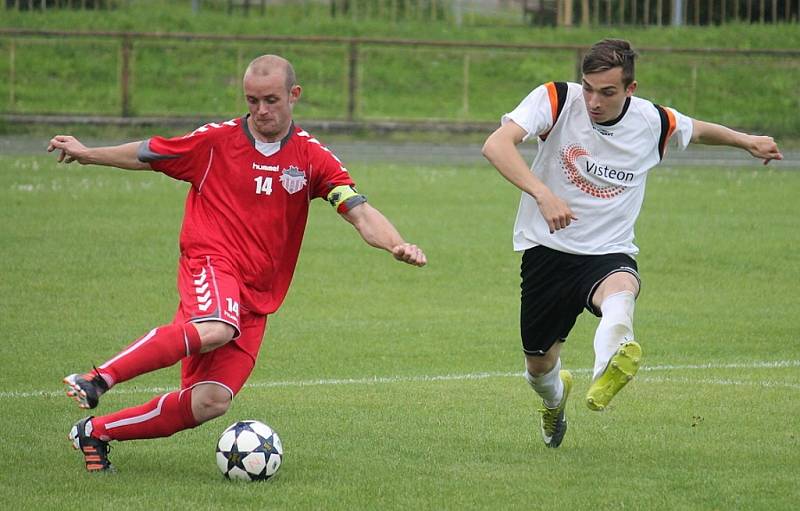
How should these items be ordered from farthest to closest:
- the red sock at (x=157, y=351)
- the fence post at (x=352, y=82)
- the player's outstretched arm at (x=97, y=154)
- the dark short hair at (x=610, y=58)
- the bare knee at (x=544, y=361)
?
the fence post at (x=352, y=82)
the bare knee at (x=544, y=361)
the dark short hair at (x=610, y=58)
the player's outstretched arm at (x=97, y=154)
the red sock at (x=157, y=351)

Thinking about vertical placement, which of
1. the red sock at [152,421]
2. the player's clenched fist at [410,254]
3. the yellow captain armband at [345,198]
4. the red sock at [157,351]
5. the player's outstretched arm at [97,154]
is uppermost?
the player's outstretched arm at [97,154]

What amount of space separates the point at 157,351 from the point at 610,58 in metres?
2.72

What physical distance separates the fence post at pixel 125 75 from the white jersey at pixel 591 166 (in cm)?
2403

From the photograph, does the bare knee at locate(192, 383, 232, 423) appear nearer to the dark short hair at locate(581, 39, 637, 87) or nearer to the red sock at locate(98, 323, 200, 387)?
the red sock at locate(98, 323, 200, 387)

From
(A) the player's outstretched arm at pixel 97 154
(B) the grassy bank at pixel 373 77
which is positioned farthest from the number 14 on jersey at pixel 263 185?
(B) the grassy bank at pixel 373 77

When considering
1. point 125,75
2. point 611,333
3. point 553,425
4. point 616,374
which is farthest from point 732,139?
point 125,75

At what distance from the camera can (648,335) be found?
11.8 m

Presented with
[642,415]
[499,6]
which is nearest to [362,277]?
[642,415]

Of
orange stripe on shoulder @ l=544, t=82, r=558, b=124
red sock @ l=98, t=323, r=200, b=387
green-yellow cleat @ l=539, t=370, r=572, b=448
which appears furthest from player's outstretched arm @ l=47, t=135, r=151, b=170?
green-yellow cleat @ l=539, t=370, r=572, b=448

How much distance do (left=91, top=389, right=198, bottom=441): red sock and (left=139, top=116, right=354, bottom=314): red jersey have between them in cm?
59

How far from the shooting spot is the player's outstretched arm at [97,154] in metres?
6.54

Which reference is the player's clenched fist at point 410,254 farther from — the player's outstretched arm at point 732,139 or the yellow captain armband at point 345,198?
the player's outstretched arm at point 732,139

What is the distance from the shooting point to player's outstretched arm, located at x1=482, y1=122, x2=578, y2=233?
21.1 feet

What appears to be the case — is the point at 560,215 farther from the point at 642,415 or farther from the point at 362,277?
the point at 362,277
